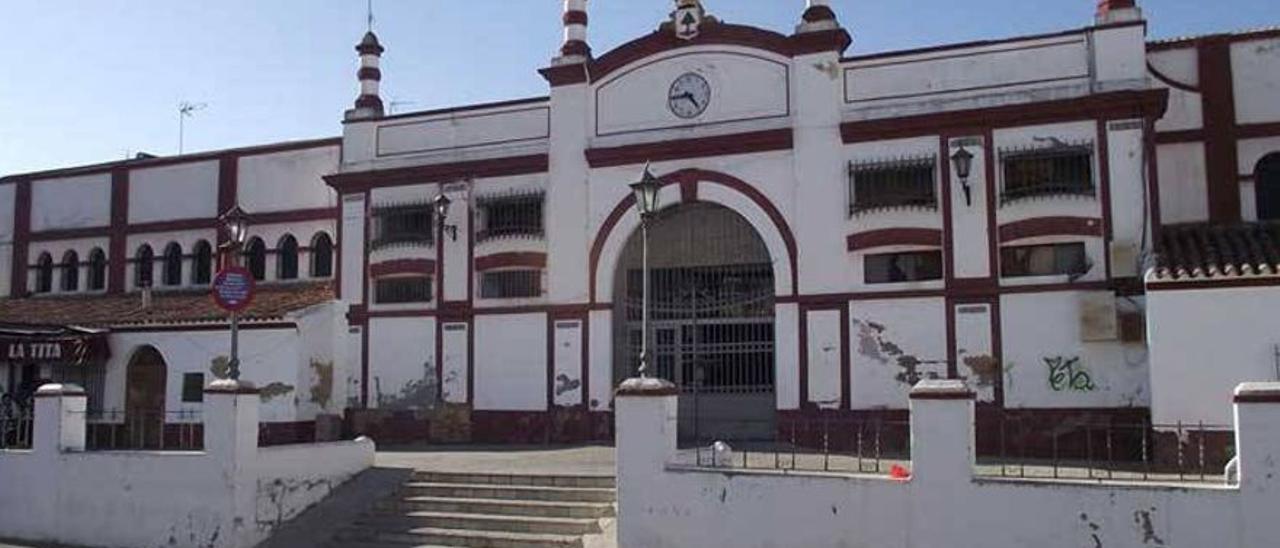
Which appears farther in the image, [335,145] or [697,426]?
[335,145]

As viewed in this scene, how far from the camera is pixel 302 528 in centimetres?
1490

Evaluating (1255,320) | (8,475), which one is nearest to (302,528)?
(8,475)

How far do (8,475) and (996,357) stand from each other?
14745 millimetres

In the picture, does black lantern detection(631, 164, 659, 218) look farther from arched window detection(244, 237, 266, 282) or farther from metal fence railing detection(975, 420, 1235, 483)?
arched window detection(244, 237, 266, 282)

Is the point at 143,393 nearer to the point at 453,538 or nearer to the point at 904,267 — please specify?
the point at 453,538

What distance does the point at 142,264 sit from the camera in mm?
26594

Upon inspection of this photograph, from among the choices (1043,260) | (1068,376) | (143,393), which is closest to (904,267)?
(1043,260)

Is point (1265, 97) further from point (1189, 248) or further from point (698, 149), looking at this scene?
point (698, 149)

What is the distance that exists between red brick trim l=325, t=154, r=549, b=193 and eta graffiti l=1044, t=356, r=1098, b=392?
31.3 ft

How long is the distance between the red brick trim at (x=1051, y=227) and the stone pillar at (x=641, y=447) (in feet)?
25.0

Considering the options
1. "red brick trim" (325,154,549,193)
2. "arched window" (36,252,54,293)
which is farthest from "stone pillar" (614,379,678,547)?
"arched window" (36,252,54,293)

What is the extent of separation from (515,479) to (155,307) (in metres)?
12.8

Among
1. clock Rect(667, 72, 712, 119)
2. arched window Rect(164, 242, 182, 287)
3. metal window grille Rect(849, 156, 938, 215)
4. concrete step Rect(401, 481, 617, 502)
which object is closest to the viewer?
Result: concrete step Rect(401, 481, 617, 502)

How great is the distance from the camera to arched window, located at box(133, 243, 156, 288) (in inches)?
1041
